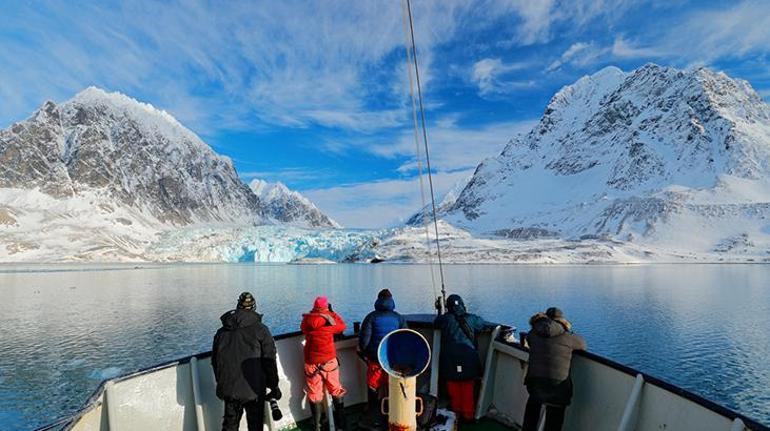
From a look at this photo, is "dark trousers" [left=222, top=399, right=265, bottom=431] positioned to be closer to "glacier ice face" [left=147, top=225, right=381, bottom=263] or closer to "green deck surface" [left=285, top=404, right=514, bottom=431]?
"green deck surface" [left=285, top=404, right=514, bottom=431]

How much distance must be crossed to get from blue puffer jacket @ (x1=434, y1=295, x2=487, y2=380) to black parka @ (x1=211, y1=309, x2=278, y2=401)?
2425mm

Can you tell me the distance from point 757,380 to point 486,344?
1381 cm

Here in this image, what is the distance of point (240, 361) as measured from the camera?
4.79 meters

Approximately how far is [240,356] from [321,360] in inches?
49.1

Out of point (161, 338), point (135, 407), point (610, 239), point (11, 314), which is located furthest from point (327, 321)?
point (610, 239)

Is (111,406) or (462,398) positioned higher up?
(111,406)

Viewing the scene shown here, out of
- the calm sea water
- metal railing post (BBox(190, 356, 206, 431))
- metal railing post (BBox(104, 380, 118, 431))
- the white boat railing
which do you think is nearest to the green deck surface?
the white boat railing

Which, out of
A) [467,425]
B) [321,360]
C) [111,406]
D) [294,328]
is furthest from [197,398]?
[294,328]

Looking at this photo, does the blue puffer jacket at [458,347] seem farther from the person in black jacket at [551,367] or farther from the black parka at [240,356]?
the black parka at [240,356]

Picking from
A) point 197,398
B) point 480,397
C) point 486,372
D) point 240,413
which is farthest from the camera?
point 486,372

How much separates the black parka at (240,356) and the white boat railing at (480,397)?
2.30ft

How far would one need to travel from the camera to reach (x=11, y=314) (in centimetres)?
2886

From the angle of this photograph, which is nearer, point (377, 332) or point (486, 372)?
point (377, 332)

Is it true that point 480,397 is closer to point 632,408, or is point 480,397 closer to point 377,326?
point 377,326
